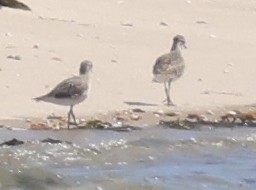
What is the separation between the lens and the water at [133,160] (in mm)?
7473

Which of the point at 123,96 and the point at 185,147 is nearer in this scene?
the point at 185,147

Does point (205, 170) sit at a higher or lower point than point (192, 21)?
lower

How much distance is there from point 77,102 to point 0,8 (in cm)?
343

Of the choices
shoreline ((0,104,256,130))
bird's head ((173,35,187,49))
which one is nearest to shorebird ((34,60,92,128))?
shoreline ((0,104,256,130))

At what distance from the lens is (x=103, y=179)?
7.54 metres

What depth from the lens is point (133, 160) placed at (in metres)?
8.25

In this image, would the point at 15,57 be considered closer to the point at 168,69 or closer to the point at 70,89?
the point at 168,69

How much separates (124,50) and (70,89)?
2.54 meters

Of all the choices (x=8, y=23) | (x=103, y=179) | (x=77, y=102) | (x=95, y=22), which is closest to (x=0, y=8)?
(x=8, y=23)

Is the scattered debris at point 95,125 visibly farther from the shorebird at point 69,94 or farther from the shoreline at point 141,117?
the shorebird at point 69,94

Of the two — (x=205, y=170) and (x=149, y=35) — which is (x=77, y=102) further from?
(x=149, y=35)

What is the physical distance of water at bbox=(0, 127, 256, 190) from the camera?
24.5 feet

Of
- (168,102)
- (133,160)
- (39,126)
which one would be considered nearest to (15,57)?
(168,102)

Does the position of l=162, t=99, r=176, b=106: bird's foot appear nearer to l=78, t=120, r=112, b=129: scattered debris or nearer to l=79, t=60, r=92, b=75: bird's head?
l=79, t=60, r=92, b=75: bird's head
